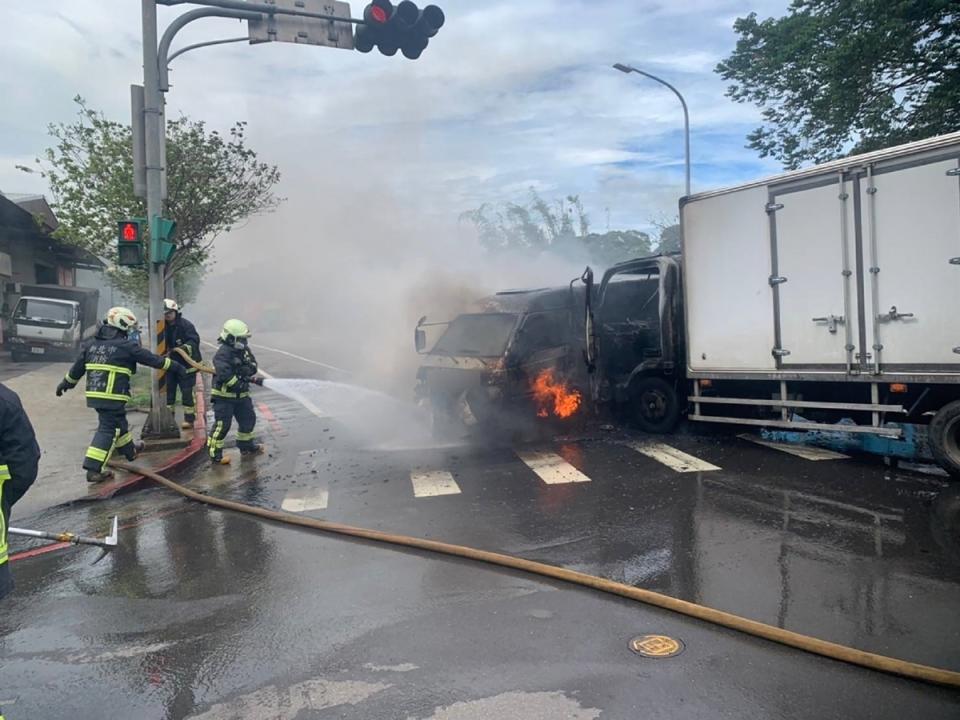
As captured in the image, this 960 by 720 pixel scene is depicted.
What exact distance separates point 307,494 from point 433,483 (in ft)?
4.32

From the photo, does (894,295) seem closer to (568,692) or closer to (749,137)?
(568,692)

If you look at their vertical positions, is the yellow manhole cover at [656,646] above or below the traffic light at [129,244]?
below

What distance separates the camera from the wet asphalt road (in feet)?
10.3

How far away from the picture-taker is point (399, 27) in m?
8.20

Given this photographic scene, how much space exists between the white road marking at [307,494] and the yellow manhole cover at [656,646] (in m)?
3.71

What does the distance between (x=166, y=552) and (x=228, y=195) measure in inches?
375

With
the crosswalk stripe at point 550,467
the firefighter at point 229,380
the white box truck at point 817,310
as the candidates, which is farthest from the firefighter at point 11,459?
the white box truck at point 817,310

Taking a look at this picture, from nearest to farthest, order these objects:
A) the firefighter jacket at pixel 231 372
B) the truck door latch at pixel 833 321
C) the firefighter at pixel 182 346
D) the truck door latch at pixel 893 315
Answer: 1. the truck door latch at pixel 893 315
2. the truck door latch at pixel 833 321
3. the firefighter jacket at pixel 231 372
4. the firefighter at pixel 182 346

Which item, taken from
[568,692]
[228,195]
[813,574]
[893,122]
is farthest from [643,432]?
[893,122]

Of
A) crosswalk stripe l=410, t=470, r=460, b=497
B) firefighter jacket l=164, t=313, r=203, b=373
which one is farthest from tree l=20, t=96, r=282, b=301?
crosswalk stripe l=410, t=470, r=460, b=497

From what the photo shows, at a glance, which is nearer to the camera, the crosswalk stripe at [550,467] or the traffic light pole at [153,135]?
the crosswalk stripe at [550,467]

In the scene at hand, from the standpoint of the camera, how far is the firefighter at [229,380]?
8.28 metres

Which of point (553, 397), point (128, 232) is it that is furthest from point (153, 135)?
point (553, 397)

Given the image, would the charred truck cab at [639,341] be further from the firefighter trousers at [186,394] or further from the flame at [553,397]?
the firefighter trousers at [186,394]
